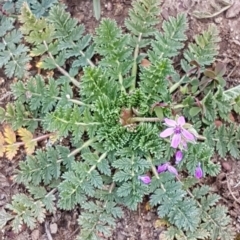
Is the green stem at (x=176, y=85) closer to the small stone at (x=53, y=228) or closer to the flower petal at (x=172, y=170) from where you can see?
the flower petal at (x=172, y=170)

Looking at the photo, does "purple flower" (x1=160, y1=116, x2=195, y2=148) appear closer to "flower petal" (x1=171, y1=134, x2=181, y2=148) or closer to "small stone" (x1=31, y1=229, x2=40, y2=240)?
"flower petal" (x1=171, y1=134, x2=181, y2=148)

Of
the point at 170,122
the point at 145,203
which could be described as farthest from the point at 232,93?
the point at 145,203

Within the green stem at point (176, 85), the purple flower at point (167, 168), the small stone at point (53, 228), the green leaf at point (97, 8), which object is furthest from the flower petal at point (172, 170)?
the green leaf at point (97, 8)

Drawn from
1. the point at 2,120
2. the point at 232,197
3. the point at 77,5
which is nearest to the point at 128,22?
the point at 77,5

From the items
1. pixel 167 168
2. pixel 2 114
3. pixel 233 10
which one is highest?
pixel 233 10

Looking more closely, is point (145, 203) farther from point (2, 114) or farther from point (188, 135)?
point (2, 114)

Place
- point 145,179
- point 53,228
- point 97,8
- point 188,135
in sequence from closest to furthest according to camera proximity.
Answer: point 188,135 → point 145,179 → point 53,228 → point 97,8
